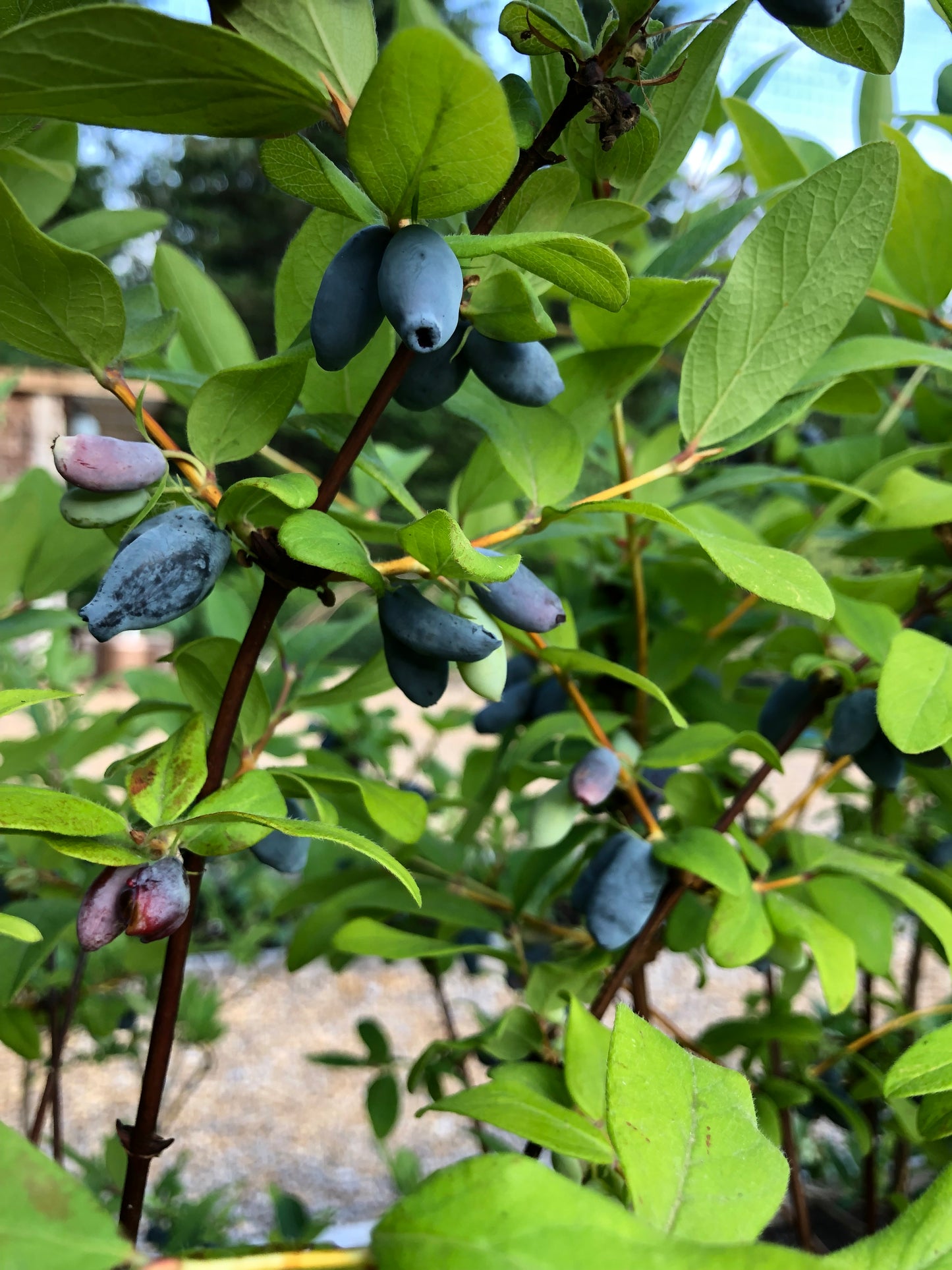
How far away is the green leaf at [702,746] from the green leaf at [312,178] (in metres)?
0.26

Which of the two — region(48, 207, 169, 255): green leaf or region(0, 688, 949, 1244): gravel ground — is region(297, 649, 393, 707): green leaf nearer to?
region(48, 207, 169, 255): green leaf

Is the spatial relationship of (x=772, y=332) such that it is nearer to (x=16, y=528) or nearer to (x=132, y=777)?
(x=132, y=777)

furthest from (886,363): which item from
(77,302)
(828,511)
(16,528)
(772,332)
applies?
(16,528)

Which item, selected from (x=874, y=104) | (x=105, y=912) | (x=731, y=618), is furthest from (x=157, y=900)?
(x=874, y=104)

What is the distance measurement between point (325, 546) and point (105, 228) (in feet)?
1.21

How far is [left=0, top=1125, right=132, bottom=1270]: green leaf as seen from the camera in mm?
172

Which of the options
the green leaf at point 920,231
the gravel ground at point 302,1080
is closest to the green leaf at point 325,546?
the green leaf at point 920,231

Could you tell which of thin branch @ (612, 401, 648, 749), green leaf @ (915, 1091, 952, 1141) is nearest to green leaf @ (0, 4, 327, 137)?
thin branch @ (612, 401, 648, 749)

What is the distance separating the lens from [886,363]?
1.29 feet

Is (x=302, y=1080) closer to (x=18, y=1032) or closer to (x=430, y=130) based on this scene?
(x=18, y=1032)

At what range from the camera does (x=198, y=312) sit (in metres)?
0.42

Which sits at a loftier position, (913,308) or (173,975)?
(913,308)

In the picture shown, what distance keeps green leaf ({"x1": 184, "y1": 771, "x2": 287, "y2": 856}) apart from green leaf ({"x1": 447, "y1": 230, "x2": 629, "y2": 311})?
16 centimetres

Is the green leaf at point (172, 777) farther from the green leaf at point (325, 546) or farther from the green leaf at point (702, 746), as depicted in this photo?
the green leaf at point (702, 746)
